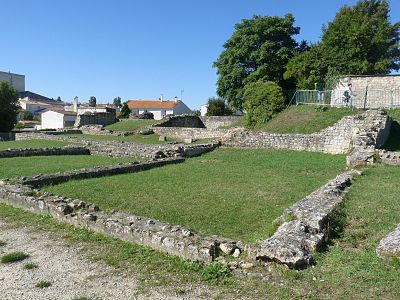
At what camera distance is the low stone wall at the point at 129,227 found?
6.60 metres

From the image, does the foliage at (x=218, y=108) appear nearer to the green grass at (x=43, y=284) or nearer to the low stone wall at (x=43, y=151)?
the low stone wall at (x=43, y=151)

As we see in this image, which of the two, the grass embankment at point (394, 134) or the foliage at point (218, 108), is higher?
the foliage at point (218, 108)

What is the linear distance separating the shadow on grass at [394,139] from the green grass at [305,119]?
7.23 ft

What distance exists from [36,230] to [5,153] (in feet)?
44.0

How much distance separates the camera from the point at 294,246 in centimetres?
616

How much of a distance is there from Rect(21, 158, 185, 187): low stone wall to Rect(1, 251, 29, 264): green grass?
18.4 feet

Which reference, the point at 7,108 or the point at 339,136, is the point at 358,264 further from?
the point at 7,108

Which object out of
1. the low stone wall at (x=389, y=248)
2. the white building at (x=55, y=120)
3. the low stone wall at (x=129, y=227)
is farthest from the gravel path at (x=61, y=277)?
the white building at (x=55, y=120)

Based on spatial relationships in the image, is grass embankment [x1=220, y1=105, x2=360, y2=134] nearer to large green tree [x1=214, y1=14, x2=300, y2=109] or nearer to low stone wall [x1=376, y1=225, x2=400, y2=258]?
large green tree [x1=214, y1=14, x2=300, y2=109]

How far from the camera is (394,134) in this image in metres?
22.0

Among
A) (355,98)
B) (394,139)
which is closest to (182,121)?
(355,98)

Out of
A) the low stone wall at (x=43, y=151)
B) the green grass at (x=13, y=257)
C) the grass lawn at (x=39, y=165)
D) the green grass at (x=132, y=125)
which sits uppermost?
the green grass at (x=132, y=125)

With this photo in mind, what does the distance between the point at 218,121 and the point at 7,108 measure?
22.9m

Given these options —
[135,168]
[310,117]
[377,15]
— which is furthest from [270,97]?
[377,15]
